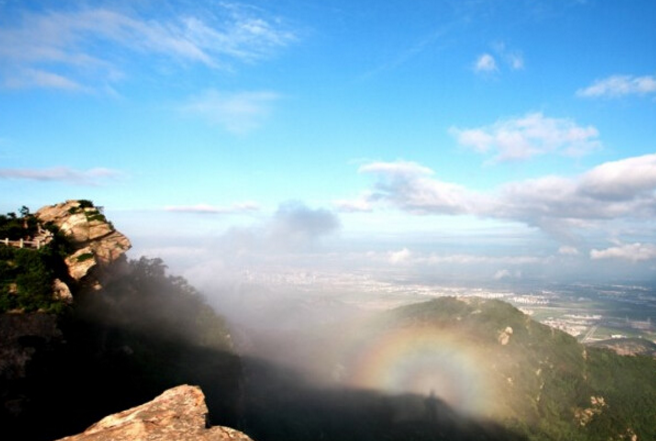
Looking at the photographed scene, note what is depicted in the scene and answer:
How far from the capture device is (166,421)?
1080 cm

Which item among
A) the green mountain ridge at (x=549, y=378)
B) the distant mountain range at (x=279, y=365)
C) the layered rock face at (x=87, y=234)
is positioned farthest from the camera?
the green mountain ridge at (x=549, y=378)

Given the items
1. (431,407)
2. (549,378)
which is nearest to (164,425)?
(431,407)

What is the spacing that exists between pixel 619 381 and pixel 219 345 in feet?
429

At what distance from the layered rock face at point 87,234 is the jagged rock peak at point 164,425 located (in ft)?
142

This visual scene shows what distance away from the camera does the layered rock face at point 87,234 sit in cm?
4906

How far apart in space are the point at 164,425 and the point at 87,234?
5154 centimetres

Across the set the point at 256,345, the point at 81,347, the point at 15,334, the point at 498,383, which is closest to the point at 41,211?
the point at 81,347

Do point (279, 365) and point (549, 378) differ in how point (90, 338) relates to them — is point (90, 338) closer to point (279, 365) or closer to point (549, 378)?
point (279, 365)

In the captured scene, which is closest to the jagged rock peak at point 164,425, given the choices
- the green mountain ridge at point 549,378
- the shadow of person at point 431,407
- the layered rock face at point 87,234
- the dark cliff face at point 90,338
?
the dark cliff face at point 90,338

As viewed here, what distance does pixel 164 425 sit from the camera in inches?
415

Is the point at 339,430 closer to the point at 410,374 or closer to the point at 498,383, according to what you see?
the point at 410,374

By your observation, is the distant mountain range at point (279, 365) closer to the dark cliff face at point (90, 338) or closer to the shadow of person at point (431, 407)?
the dark cliff face at point (90, 338)

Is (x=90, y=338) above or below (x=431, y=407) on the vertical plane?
above

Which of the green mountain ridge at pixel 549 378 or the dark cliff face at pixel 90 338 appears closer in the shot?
the dark cliff face at pixel 90 338
